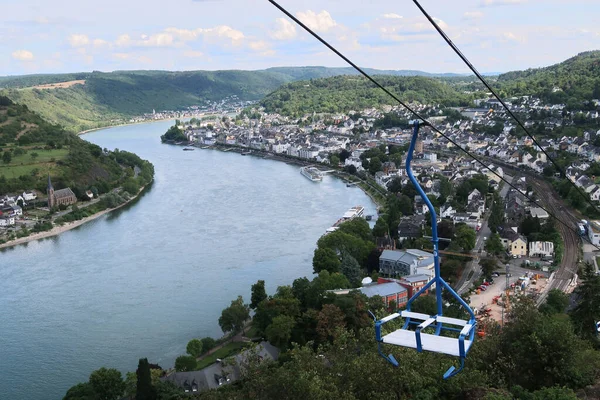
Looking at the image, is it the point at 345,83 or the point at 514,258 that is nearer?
the point at 514,258

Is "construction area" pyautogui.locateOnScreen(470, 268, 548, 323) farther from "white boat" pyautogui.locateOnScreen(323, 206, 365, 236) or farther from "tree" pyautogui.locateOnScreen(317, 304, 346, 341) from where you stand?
"white boat" pyautogui.locateOnScreen(323, 206, 365, 236)

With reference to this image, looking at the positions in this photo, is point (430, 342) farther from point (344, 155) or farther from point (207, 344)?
point (344, 155)

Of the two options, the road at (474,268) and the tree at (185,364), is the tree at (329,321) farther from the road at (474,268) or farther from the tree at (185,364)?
the road at (474,268)

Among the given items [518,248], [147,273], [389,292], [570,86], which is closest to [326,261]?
[389,292]

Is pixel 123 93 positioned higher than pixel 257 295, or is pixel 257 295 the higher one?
pixel 123 93

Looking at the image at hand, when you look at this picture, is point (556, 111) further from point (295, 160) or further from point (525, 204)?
point (525, 204)

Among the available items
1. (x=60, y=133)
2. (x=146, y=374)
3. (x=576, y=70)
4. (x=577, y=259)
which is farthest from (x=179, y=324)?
(x=576, y=70)

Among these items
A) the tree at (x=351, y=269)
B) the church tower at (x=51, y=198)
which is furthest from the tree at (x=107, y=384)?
the church tower at (x=51, y=198)
